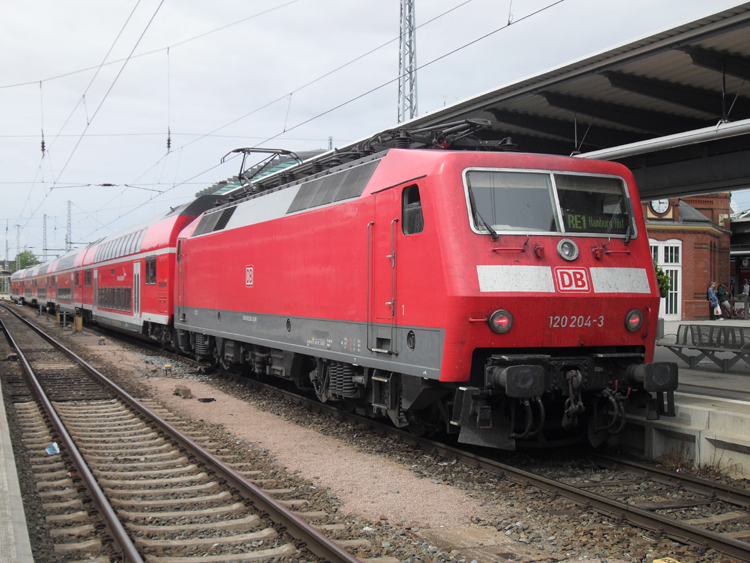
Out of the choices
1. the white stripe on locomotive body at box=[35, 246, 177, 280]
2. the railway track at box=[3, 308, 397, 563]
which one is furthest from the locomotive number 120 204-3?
the white stripe on locomotive body at box=[35, 246, 177, 280]

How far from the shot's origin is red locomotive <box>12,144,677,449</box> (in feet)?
21.2

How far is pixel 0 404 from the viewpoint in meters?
9.28

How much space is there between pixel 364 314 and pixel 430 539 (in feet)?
10.5

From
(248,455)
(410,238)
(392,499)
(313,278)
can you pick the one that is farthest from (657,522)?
(313,278)

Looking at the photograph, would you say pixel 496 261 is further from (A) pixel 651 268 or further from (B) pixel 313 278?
(B) pixel 313 278

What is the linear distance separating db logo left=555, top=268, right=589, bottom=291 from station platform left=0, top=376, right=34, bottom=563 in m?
4.87

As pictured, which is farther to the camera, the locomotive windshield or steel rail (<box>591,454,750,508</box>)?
the locomotive windshield

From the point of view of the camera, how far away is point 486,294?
6375mm

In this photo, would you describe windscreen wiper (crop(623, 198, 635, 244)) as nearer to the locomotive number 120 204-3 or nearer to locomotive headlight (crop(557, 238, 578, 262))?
locomotive headlight (crop(557, 238, 578, 262))

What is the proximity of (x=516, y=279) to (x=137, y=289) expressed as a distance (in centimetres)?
1507

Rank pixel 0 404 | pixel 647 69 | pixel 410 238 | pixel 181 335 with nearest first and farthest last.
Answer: pixel 410 238 → pixel 647 69 → pixel 0 404 → pixel 181 335

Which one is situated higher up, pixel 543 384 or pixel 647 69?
pixel 647 69

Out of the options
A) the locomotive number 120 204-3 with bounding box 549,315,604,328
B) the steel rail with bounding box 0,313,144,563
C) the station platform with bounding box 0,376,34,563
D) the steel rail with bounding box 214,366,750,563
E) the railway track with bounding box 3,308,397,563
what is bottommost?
the railway track with bounding box 3,308,397,563

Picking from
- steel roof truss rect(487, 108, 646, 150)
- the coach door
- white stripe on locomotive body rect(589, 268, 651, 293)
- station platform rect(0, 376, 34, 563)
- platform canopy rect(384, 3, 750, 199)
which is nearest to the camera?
station platform rect(0, 376, 34, 563)
